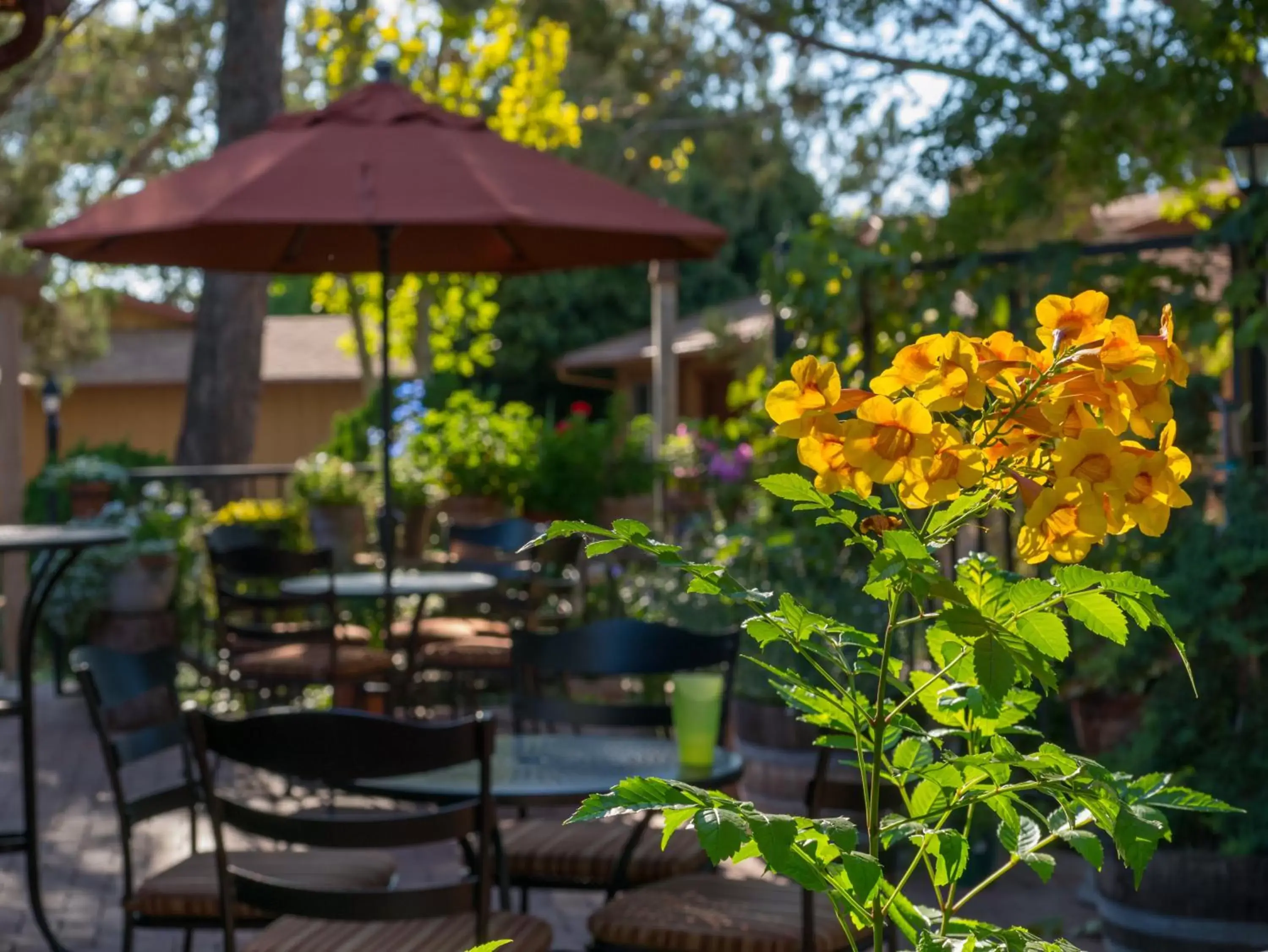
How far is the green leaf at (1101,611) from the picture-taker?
1.23 metres

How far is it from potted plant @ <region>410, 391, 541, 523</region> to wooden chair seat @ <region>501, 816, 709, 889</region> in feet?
16.7

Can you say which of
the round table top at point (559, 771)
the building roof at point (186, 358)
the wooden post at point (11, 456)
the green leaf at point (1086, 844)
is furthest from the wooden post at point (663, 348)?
the building roof at point (186, 358)

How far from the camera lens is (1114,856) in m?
3.75

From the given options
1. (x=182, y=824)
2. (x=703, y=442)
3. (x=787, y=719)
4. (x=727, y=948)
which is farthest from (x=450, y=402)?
(x=727, y=948)

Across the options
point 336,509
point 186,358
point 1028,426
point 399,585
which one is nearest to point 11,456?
point 336,509

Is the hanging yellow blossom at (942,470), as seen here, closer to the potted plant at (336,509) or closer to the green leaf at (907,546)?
the green leaf at (907,546)

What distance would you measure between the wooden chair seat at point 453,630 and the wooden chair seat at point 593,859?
9.68 ft

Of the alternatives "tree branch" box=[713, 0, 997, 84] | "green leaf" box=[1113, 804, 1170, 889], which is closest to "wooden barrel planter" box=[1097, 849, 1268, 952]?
"green leaf" box=[1113, 804, 1170, 889]

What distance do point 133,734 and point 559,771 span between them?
0.88 m

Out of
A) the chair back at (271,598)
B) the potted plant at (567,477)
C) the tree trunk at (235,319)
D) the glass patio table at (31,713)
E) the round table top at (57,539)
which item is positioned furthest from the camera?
the tree trunk at (235,319)

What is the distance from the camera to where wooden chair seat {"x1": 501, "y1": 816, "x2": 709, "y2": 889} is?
3436mm

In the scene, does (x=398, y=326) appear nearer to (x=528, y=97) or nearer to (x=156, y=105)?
(x=528, y=97)

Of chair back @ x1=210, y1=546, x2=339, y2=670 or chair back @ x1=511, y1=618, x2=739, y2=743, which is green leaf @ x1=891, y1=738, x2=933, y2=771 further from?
chair back @ x1=210, y1=546, x2=339, y2=670

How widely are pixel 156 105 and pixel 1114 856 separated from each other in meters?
21.7
